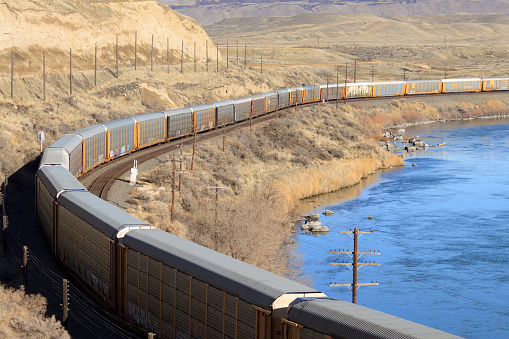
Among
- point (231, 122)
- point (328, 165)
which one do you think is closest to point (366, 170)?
point (328, 165)

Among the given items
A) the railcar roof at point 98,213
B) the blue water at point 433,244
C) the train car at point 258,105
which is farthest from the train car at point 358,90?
the railcar roof at point 98,213

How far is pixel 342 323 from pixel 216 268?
14.0ft

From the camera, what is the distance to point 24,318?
19.4 metres

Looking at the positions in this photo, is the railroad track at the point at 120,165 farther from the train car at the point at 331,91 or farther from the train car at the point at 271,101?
the train car at the point at 331,91

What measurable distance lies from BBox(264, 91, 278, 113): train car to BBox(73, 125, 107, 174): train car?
36239 mm

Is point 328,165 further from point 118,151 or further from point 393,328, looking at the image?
point 393,328

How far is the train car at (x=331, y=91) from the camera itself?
99.8m

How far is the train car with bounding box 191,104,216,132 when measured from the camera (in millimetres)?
62278

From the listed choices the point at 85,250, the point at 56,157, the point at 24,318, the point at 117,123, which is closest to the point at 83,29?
the point at 117,123

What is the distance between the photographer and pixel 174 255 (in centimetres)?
1808

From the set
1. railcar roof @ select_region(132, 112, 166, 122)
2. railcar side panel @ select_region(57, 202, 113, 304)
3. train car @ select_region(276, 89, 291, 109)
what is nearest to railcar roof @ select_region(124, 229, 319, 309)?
railcar side panel @ select_region(57, 202, 113, 304)

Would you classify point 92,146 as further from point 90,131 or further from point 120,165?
point 120,165

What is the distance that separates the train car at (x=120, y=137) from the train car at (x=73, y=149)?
6203mm

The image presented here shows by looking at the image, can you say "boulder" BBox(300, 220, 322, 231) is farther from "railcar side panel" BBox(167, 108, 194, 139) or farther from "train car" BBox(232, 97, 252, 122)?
"train car" BBox(232, 97, 252, 122)
